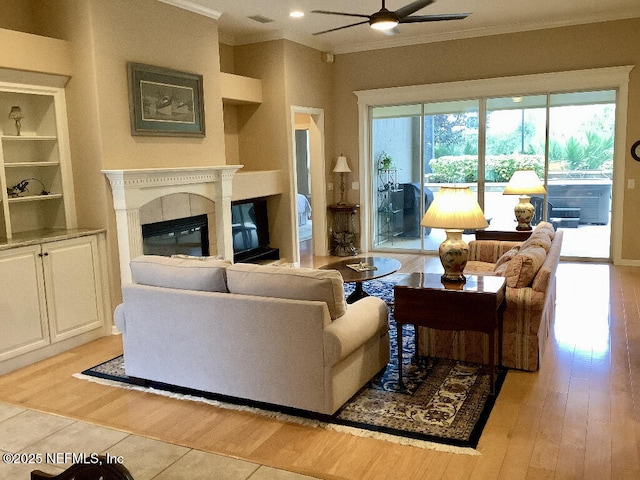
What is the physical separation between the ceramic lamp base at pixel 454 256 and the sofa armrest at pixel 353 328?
19.6 inches

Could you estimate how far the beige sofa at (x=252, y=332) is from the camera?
3121mm

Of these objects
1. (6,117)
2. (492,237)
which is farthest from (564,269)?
(6,117)

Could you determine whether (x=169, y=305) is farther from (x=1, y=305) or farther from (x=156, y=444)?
(x=1, y=305)

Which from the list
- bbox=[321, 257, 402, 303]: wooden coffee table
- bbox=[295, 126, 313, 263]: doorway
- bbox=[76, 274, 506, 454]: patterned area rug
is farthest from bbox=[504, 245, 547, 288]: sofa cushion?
bbox=[295, 126, 313, 263]: doorway

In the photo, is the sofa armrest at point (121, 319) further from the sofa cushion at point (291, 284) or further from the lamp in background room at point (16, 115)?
the lamp in background room at point (16, 115)

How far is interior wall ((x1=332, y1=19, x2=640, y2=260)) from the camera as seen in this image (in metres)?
7.02

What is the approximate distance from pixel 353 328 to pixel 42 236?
2.78 meters

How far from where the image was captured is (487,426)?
3.09m

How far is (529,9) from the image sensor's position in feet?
21.8

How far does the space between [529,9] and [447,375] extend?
4939 millimetres

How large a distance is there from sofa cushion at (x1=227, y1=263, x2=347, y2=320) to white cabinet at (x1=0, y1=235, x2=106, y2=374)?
183 cm

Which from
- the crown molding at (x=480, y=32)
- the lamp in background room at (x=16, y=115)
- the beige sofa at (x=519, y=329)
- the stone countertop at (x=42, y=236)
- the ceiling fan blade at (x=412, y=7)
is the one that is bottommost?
the beige sofa at (x=519, y=329)

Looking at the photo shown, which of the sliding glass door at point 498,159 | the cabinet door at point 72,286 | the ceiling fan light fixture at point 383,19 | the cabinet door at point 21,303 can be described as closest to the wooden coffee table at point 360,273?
the cabinet door at point 72,286

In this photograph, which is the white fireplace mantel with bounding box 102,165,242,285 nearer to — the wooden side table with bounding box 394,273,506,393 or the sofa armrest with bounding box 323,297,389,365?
the sofa armrest with bounding box 323,297,389,365
